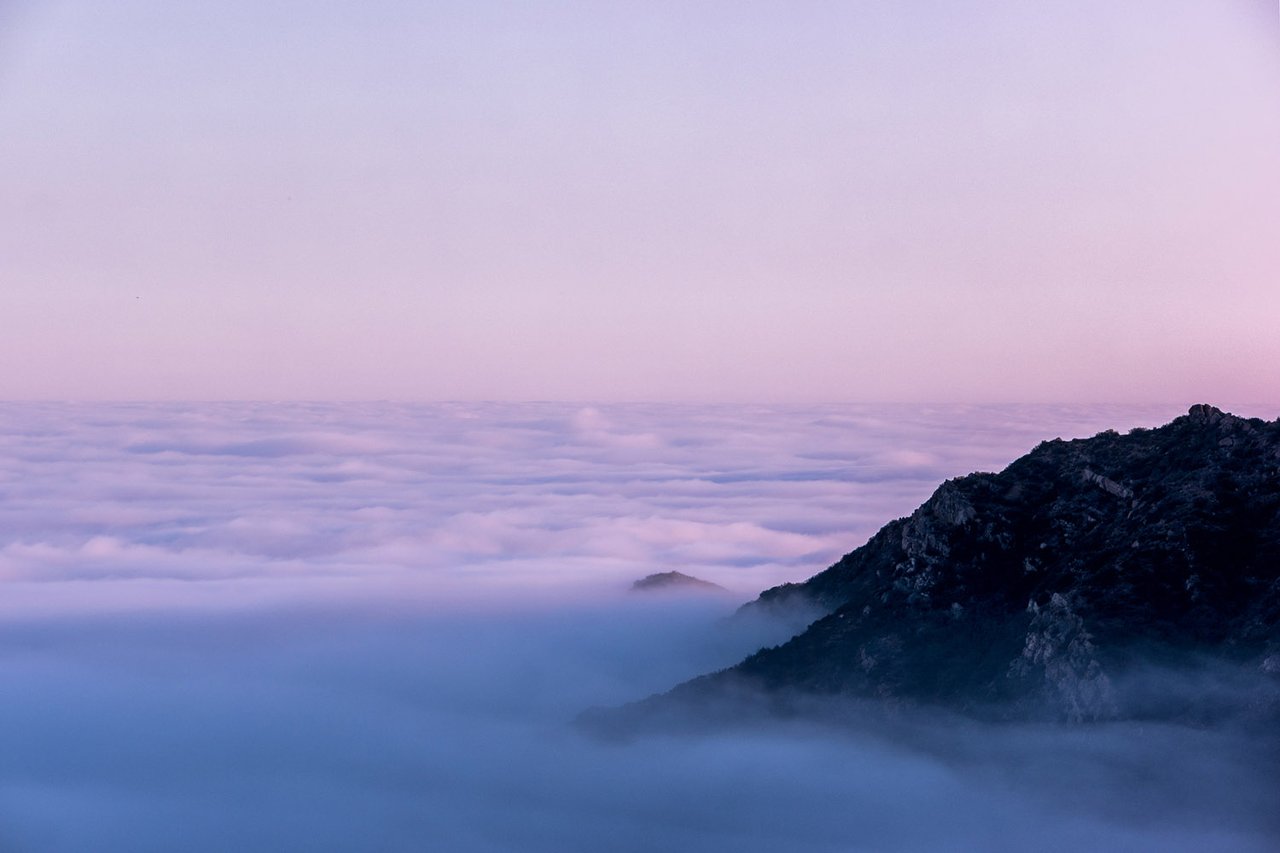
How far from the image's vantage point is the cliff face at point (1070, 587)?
9169 centimetres

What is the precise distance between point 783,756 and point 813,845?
8729 millimetres

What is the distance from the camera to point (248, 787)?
172m

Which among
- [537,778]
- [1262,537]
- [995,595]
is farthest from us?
[537,778]

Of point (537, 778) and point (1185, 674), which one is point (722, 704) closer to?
point (537, 778)

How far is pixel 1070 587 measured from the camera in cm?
10062

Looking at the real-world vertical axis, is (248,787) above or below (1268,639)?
below

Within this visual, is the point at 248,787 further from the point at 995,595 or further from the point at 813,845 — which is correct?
the point at 995,595

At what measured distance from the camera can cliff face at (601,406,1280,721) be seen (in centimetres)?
9169

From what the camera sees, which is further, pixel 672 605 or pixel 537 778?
pixel 672 605

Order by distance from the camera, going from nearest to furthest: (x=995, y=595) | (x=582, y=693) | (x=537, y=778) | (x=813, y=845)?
(x=995, y=595) < (x=813, y=845) < (x=537, y=778) < (x=582, y=693)

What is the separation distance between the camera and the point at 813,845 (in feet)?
376

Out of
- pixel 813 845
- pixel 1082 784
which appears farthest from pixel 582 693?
pixel 1082 784

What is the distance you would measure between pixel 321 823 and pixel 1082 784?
3374 inches

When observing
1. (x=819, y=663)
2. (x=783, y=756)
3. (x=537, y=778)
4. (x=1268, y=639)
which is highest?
(x=1268, y=639)
